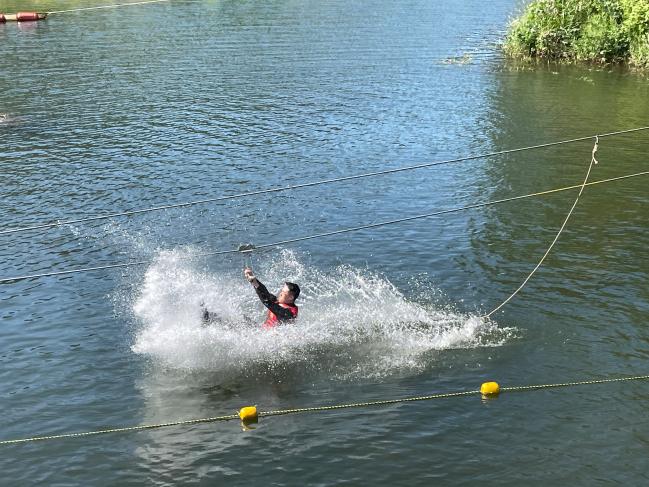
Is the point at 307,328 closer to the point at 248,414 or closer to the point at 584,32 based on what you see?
the point at 248,414

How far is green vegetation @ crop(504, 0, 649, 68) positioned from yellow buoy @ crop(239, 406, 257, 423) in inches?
1330

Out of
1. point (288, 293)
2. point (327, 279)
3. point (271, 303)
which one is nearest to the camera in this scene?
point (271, 303)

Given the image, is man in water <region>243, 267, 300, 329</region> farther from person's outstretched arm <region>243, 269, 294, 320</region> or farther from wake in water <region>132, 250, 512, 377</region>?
wake in water <region>132, 250, 512, 377</region>

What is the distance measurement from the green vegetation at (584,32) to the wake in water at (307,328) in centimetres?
2773

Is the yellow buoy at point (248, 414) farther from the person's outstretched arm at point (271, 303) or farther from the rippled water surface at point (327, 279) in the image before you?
the person's outstretched arm at point (271, 303)

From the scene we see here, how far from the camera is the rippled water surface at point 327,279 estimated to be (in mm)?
13844

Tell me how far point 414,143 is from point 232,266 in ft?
39.9

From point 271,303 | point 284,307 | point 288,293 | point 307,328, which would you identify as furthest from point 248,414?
point 307,328

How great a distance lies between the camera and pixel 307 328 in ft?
57.7

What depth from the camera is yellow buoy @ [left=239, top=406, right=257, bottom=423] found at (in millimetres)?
14461

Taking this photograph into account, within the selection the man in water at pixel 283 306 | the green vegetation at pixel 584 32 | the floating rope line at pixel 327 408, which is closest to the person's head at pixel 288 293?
the man in water at pixel 283 306

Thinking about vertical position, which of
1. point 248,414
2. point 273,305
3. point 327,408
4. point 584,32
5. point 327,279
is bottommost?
point 327,408

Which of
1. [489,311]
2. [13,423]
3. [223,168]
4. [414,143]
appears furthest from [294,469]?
[414,143]

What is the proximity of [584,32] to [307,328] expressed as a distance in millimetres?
32001
